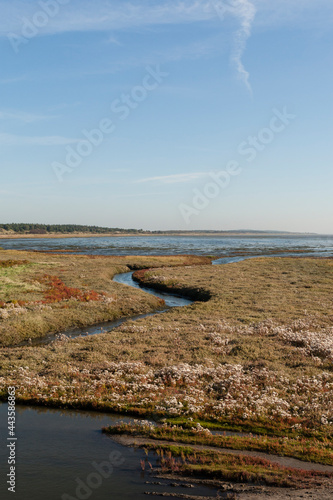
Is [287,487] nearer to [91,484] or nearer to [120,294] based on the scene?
[91,484]

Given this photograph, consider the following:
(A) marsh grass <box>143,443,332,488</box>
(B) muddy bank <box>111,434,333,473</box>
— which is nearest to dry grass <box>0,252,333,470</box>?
(B) muddy bank <box>111,434,333,473</box>

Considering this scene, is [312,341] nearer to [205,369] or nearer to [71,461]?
[205,369]

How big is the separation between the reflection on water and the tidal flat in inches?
36.0

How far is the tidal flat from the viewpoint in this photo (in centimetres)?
1178

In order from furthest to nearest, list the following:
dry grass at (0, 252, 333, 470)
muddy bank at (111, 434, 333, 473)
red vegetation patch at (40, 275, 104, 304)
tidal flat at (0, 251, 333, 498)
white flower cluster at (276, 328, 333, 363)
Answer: red vegetation patch at (40, 275, 104, 304), white flower cluster at (276, 328, 333, 363), dry grass at (0, 252, 333, 470), tidal flat at (0, 251, 333, 498), muddy bank at (111, 434, 333, 473)

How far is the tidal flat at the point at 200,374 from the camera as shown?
1178cm

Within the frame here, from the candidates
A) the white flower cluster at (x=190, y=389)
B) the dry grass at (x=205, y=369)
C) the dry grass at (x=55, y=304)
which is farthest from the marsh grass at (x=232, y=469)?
the dry grass at (x=55, y=304)

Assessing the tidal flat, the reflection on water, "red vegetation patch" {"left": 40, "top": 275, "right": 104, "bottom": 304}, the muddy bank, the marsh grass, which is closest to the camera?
the reflection on water

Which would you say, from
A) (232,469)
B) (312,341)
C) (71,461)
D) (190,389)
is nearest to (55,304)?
(190,389)

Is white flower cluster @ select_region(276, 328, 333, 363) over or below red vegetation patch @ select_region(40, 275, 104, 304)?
over

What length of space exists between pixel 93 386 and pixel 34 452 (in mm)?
4676

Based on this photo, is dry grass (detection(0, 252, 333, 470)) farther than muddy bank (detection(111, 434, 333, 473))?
Yes

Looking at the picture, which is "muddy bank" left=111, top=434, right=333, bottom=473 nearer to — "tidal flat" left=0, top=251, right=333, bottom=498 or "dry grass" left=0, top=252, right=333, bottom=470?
"tidal flat" left=0, top=251, right=333, bottom=498

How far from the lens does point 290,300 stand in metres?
36.3
